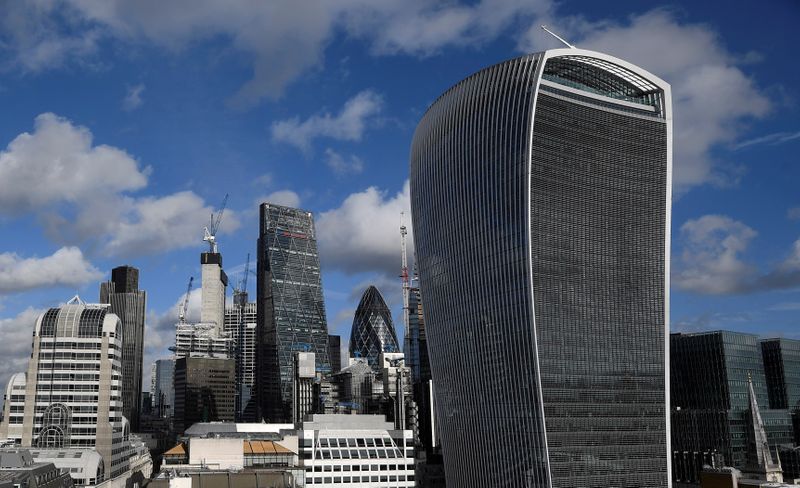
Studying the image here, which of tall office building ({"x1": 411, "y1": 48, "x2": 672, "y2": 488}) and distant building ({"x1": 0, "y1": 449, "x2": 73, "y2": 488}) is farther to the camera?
tall office building ({"x1": 411, "y1": 48, "x2": 672, "y2": 488})

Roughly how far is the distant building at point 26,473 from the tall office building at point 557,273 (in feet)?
294

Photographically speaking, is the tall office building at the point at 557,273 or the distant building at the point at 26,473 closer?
the distant building at the point at 26,473

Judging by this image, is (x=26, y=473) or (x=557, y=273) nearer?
(x=26, y=473)

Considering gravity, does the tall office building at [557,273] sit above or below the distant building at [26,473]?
above

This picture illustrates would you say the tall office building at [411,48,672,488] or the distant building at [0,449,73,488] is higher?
the tall office building at [411,48,672,488]

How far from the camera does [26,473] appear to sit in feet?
436

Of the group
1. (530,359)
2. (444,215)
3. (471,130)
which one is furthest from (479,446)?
(471,130)

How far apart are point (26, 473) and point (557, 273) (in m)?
112

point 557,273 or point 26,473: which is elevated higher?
point 557,273

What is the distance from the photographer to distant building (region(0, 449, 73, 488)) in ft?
422

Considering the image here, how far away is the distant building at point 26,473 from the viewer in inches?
5059

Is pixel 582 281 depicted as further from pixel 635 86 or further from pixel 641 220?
pixel 635 86

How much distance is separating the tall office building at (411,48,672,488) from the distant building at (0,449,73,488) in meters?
89.5

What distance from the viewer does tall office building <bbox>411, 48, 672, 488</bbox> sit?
16488 centimetres
